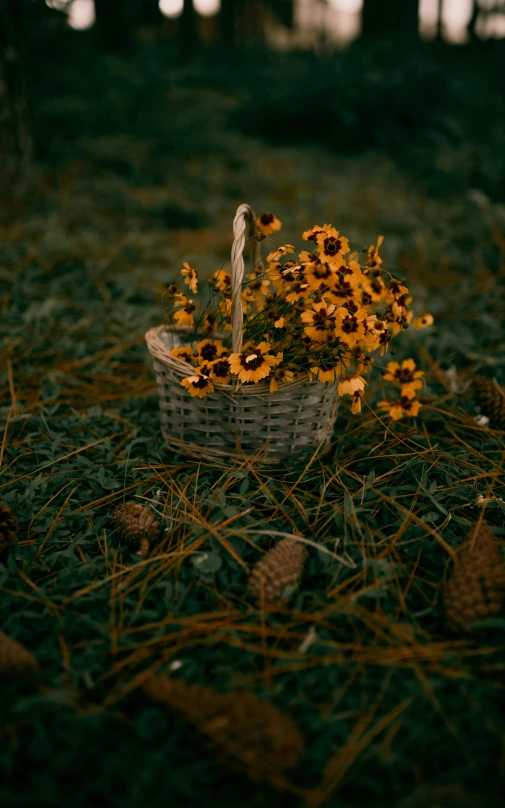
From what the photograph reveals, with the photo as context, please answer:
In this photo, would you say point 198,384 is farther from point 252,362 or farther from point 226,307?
point 226,307

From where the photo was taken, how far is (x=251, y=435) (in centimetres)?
181

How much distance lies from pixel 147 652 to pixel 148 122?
6.42 meters

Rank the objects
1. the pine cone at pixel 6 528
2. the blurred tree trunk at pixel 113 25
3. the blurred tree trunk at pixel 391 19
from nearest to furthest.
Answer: the pine cone at pixel 6 528
the blurred tree trunk at pixel 113 25
the blurred tree trunk at pixel 391 19

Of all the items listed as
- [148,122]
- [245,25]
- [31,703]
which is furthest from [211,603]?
[245,25]

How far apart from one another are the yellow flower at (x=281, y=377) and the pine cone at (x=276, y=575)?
0.47 m

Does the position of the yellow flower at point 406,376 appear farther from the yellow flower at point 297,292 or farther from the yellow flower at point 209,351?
the yellow flower at point 209,351

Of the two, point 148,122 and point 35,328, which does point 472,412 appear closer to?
point 35,328

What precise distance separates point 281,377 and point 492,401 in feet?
3.07

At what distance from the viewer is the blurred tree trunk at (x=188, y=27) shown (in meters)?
9.81

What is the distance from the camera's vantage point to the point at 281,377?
5.53ft

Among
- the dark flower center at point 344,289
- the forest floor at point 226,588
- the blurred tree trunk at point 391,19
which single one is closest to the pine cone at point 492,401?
the forest floor at point 226,588

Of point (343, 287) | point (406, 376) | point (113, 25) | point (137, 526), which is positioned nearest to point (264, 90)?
point (113, 25)

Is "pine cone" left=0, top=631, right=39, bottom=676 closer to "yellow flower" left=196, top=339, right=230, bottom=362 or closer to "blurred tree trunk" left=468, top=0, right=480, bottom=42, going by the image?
"yellow flower" left=196, top=339, right=230, bottom=362

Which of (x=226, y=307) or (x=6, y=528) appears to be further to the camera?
(x=226, y=307)
